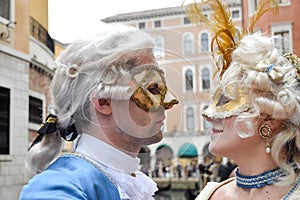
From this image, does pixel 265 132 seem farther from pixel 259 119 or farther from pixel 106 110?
pixel 106 110

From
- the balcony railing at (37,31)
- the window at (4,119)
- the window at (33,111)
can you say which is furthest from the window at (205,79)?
the window at (4,119)

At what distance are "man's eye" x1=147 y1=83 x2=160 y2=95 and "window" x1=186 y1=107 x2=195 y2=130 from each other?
0.51ft

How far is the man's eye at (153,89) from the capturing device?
3.23ft

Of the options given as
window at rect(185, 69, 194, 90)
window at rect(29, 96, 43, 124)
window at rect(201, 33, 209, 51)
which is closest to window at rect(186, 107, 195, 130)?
window at rect(185, 69, 194, 90)

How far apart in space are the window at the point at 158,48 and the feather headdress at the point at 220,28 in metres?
0.37

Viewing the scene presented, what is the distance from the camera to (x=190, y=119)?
116cm

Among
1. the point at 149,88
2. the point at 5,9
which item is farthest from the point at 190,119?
the point at 5,9

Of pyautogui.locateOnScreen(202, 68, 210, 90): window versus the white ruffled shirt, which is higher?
pyautogui.locateOnScreen(202, 68, 210, 90): window

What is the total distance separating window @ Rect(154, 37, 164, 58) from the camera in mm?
1025

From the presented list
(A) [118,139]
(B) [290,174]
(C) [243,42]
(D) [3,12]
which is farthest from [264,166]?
(D) [3,12]

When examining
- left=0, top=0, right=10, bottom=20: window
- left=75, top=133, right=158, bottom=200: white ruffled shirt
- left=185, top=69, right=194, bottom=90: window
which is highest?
left=0, top=0, right=10, bottom=20: window

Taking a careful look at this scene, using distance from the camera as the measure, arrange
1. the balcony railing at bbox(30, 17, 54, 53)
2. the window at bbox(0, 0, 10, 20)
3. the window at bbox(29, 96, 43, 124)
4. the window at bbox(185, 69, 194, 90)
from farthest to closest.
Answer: the window at bbox(0, 0, 10, 20) < the balcony railing at bbox(30, 17, 54, 53) < the window at bbox(29, 96, 43, 124) < the window at bbox(185, 69, 194, 90)

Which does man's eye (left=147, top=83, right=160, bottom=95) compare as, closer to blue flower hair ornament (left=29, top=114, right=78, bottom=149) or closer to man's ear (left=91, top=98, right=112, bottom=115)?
man's ear (left=91, top=98, right=112, bottom=115)

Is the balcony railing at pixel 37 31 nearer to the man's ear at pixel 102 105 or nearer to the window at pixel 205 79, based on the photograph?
the window at pixel 205 79
